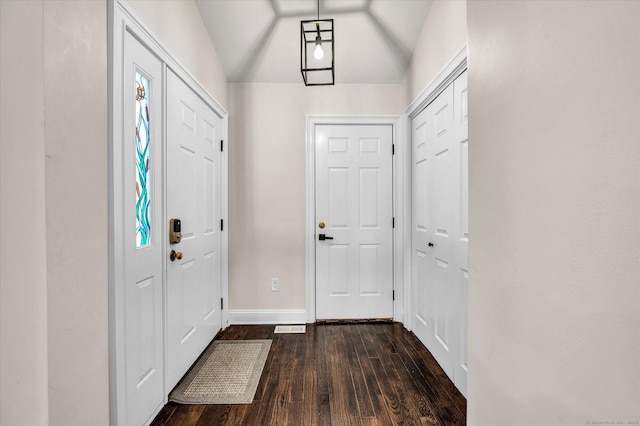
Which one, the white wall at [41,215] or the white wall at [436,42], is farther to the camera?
the white wall at [436,42]

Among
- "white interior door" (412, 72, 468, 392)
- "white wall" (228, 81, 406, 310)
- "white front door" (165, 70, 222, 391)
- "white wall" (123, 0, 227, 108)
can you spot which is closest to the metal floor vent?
"white wall" (228, 81, 406, 310)

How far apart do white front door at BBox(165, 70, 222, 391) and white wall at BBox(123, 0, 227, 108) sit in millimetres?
177

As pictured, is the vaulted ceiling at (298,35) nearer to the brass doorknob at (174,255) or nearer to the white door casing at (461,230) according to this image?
the white door casing at (461,230)

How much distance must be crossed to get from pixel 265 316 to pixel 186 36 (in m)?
2.49

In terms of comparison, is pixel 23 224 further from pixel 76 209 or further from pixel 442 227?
pixel 442 227

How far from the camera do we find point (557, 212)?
2.17 ft

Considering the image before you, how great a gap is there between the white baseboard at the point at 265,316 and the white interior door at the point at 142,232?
130 cm

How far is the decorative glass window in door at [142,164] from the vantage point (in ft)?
5.43

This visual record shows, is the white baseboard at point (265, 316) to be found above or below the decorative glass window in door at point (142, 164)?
below

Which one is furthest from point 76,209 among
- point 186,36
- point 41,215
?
point 186,36

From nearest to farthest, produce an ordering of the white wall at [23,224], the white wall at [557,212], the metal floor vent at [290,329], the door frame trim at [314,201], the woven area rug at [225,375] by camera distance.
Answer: the white wall at [557,212] → the white wall at [23,224] → the woven area rug at [225,375] → the metal floor vent at [290,329] → the door frame trim at [314,201]

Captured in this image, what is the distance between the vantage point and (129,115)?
59.6 inches

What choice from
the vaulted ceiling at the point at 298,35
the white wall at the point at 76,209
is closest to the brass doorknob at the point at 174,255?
the white wall at the point at 76,209

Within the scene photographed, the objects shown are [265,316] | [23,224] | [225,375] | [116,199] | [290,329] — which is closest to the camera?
[23,224]
